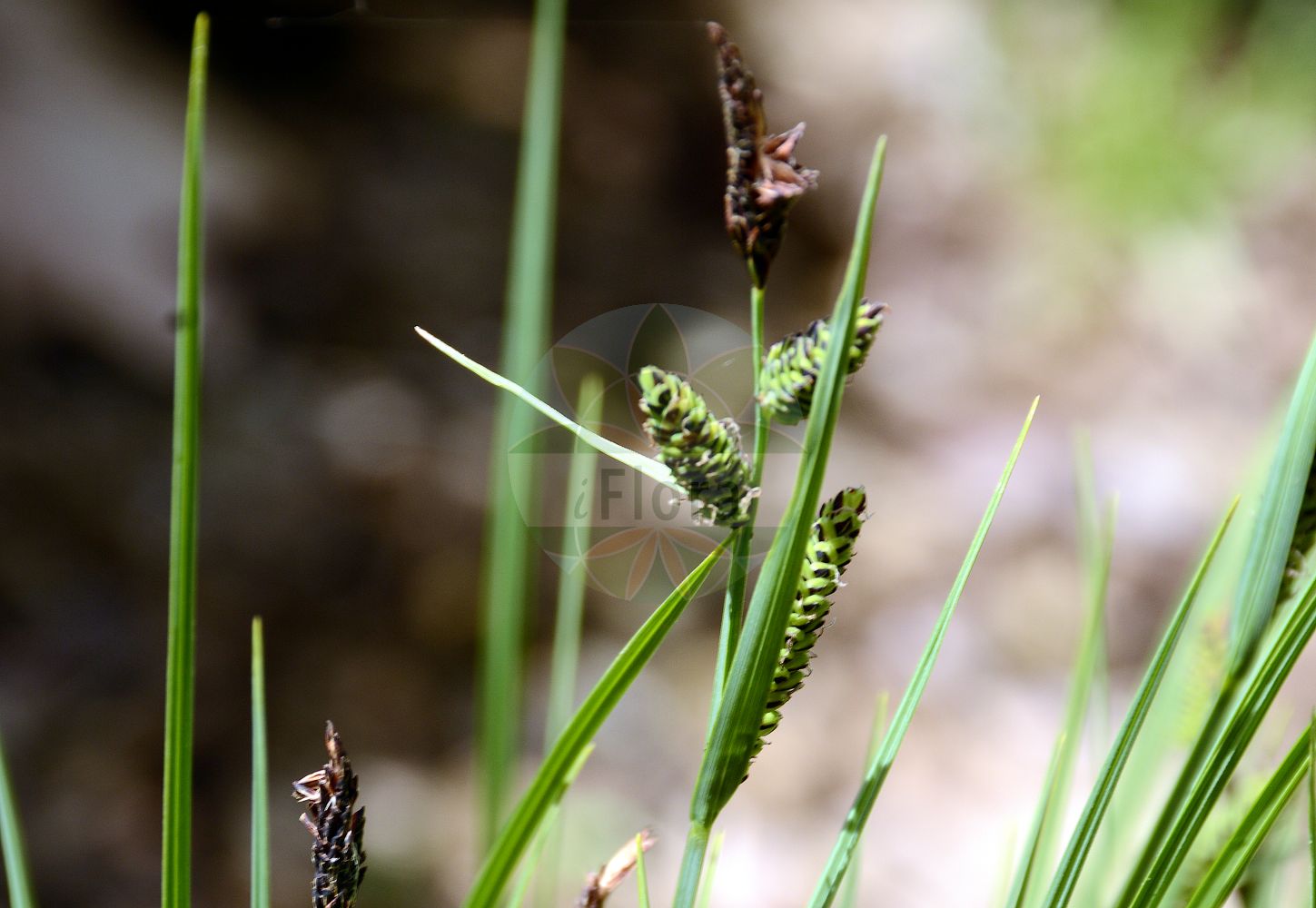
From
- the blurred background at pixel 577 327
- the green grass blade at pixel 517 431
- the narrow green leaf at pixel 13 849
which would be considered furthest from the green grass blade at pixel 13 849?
the blurred background at pixel 577 327

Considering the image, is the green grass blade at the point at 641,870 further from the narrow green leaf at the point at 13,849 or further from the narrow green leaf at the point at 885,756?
the narrow green leaf at the point at 13,849

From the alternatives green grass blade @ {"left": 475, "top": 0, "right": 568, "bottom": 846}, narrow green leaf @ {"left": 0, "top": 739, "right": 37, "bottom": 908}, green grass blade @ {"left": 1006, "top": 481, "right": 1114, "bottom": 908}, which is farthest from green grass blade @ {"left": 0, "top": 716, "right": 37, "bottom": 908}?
green grass blade @ {"left": 1006, "top": 481, "right": 1114, "bottom": 908}

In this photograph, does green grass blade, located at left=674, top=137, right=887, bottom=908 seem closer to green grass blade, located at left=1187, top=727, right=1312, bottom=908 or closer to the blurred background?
green grass blade, located at left=1187, top=727, right=1312, bottom=908

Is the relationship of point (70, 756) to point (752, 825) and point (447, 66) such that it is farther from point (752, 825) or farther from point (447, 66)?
point (447, 66)

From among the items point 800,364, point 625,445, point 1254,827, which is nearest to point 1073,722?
point 1254,827

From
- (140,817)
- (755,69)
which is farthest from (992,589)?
(140,817)

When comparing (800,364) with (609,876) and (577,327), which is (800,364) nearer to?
(609,876)
